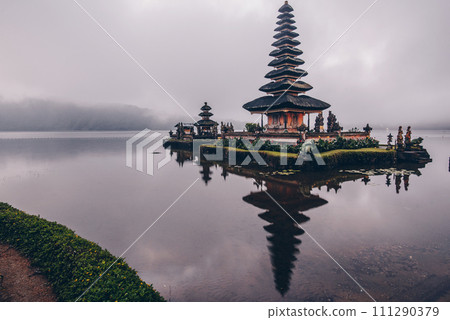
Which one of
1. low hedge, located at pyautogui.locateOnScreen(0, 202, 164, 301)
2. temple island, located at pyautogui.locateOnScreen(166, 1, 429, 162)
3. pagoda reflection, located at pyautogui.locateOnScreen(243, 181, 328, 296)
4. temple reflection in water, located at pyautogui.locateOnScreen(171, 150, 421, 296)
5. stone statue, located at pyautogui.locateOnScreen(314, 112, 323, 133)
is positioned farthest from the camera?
stone statue, located at pyautogui.locateOnScreen(314, 112, 323, 133)

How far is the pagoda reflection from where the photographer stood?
6780mm

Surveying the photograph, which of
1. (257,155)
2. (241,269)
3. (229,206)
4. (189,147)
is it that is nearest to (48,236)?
(241,269)

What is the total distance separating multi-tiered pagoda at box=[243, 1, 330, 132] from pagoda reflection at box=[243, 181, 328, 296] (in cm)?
1959

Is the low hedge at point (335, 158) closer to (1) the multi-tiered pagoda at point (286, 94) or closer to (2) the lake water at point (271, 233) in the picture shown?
(2) the lake water at point (271, 233)

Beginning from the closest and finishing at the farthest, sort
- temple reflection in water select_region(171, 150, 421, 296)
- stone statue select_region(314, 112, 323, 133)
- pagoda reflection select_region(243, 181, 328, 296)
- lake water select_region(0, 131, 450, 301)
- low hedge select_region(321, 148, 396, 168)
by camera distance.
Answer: lake water select_region(0, 131, 450, 301) → pagoda reflection select_region(243, 181, 328, 296) → temple reflection in water select_region(171, 150, 421, 296) → low hedge select_region(321, 148, 396, 168) → stone statue select_region(314, 112, 323, 133)

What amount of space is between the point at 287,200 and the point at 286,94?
25.8 meters

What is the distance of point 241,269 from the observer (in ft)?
22.4

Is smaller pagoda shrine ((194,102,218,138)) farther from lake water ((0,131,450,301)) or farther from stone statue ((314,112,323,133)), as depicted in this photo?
lake water ((0,131,450,301))

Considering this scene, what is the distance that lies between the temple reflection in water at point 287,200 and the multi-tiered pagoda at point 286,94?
14.8 metres

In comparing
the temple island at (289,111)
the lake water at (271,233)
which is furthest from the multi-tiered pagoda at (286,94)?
the lake water at (271,233)

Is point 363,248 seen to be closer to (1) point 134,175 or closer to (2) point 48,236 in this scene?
(2) point 48,236

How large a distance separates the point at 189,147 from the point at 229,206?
41282mm

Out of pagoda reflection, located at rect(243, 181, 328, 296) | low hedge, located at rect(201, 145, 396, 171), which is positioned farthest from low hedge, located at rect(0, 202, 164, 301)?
low hedge, located at rect(201, 145, 396, 171)

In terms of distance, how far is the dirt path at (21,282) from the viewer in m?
5.22
